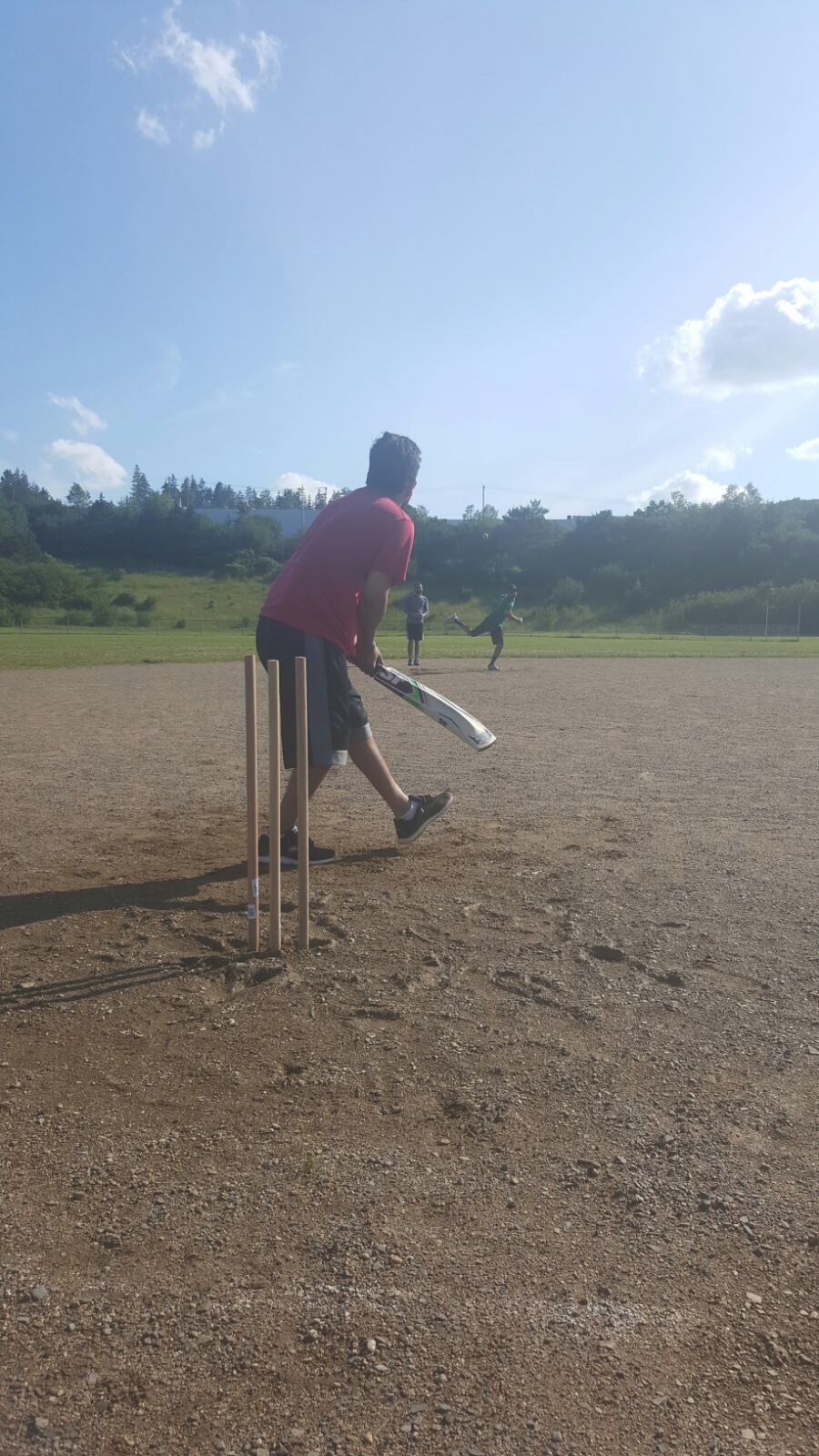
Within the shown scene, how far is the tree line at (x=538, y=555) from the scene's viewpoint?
80500 millimetres

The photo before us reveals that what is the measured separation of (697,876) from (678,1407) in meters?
3.43

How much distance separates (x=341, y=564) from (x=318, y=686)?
0.61 m

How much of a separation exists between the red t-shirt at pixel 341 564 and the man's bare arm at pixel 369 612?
0.04 meters

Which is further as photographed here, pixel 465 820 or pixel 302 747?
pixel 465 820

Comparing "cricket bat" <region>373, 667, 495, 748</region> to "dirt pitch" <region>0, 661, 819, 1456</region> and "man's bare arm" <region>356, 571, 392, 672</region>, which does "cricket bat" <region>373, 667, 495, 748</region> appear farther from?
"dirt pitch" <region>0, 661, 819, 1456</region>

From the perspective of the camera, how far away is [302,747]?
151 inches

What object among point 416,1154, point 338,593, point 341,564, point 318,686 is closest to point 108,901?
point 318,686

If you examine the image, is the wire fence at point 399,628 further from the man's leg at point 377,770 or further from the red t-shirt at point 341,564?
the red t-shirt at point 341,564

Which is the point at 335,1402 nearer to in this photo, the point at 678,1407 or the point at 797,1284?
the point at 678,1407

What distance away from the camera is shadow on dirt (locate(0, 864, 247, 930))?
4.23 metres

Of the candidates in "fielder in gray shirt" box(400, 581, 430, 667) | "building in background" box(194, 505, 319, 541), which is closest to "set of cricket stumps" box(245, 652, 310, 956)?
"fielder in gray shirt" box(400, 581, 430, 667)

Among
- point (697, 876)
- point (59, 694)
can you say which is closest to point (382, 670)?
point (697, 876)

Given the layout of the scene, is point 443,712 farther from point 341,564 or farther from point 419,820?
point 341,564

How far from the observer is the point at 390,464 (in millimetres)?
4879
